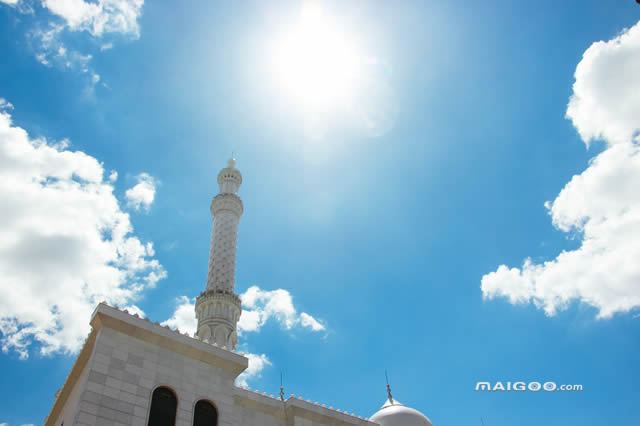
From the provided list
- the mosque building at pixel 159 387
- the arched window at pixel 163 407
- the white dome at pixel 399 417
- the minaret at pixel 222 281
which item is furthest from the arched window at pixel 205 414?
the minaret at pixel 222 281

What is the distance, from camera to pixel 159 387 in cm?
1385

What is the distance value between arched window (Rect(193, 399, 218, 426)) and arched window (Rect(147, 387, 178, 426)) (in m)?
0.69

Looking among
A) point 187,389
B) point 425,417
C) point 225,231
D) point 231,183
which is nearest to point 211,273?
point 225,231

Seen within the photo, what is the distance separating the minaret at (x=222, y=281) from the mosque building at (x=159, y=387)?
461 inches

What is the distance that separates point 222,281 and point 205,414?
17.0 m

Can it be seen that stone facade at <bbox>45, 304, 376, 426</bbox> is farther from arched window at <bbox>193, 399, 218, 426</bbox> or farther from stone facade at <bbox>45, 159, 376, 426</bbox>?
arched window at <bbox>193, 399, 218, 426</bbox>

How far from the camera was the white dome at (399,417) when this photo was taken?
23.2m

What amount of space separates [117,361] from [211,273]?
720 inches

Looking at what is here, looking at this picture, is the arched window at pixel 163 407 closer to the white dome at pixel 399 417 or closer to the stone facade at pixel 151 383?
the stone facade at pixel 151 383

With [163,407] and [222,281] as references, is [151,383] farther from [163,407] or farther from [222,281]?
[222,281]

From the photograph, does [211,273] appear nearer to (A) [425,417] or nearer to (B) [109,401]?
(A) [425,417]

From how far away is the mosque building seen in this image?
12789mm

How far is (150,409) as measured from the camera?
43.7 ft

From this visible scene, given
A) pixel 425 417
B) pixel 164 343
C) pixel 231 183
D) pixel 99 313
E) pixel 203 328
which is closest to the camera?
pixel 99 313
